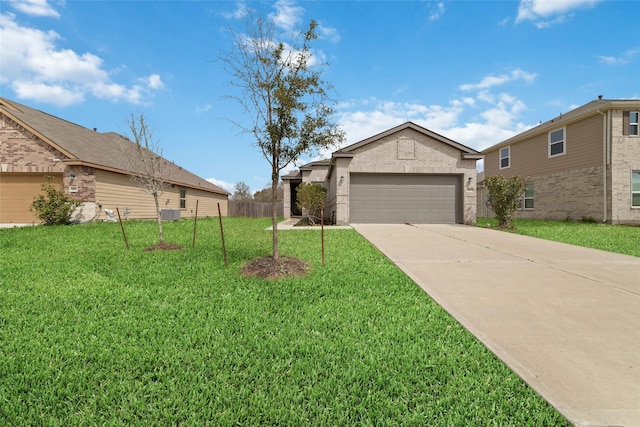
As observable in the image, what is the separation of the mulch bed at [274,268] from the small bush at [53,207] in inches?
495

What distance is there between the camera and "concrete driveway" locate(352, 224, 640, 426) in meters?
2.23

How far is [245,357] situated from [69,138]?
18974 mm

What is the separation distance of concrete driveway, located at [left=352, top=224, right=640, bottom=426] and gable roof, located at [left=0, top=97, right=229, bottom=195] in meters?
13.7

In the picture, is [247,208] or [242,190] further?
[242,190]

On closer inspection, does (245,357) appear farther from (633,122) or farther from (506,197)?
(633,122)

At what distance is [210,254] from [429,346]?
5779 mm

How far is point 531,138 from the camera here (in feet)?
63.6

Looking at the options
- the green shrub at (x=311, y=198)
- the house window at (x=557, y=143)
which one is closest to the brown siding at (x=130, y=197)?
the green shrub at (x=311, y=198)

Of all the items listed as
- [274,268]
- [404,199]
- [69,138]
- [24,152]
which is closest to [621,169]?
[404,199]

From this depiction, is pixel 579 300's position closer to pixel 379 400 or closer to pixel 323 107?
pixel 379 400

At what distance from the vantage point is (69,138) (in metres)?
15.6

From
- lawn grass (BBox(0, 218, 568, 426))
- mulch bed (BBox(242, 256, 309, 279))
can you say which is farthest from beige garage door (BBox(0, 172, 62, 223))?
mulch bed (BBox(242, 256, 309, 279))

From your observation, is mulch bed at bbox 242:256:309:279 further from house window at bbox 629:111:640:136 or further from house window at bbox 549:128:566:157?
house window at bbox 549:128:566:157

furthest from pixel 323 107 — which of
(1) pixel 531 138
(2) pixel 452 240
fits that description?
(1) pixel 531 138
